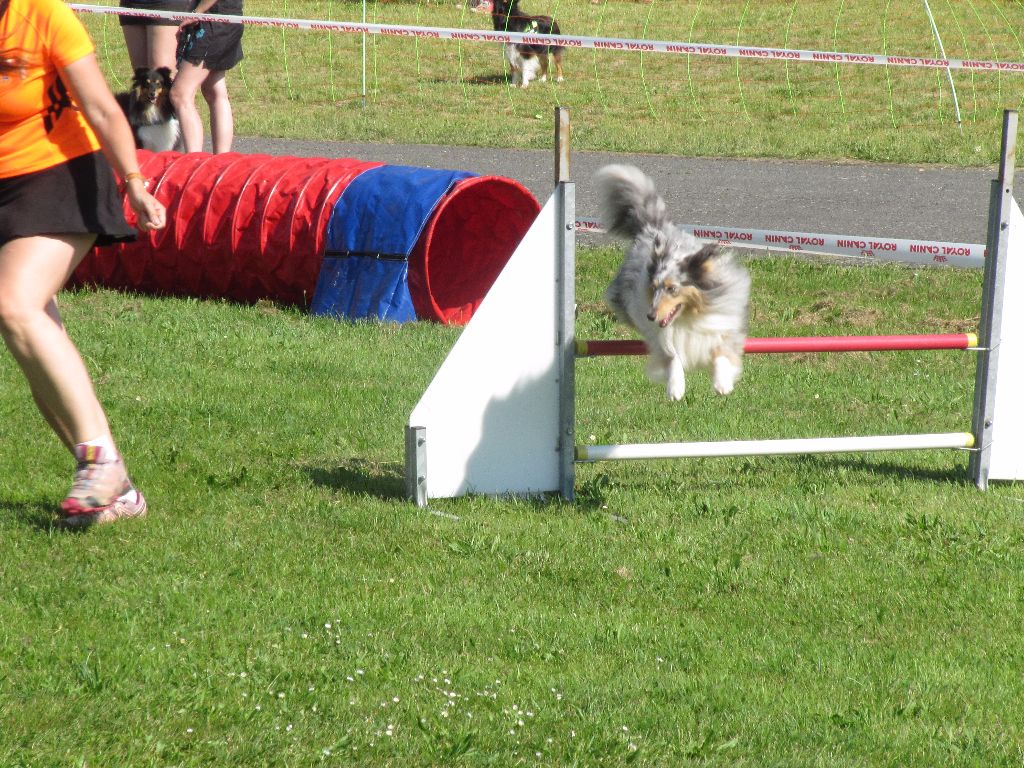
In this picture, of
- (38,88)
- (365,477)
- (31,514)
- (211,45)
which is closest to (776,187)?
(211,45)

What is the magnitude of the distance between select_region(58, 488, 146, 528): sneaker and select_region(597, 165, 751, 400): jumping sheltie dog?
200 cm

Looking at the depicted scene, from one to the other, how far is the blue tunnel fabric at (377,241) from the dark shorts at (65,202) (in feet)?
11.2

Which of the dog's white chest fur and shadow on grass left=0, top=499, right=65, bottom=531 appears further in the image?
the dog's white chest fur

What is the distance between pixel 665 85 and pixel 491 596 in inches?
602

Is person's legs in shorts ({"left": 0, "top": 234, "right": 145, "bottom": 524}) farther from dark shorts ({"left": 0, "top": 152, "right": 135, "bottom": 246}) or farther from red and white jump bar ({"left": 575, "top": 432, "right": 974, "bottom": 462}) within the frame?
red and white jump bar ({"left": 575, "top": 432, "right": 974, "bottom": 462})

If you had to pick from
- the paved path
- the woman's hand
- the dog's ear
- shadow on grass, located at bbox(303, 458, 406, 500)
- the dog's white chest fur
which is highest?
the woman's hand

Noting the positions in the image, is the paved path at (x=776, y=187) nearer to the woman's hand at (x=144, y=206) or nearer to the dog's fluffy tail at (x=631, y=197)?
the dog's fluffy tail at (x=631, y=197)

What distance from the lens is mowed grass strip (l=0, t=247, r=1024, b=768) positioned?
3033 millimetres

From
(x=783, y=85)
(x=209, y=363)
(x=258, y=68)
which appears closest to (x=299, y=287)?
(x=209, y=363)

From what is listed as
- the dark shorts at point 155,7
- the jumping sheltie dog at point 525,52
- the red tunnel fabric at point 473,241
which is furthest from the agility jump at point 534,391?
the jumping sheltie dog at point 525,52

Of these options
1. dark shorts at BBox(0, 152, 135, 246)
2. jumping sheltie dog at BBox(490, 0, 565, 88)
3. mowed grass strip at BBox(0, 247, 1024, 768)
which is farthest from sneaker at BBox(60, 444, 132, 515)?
jumping sheltie dog at BBox(490, 0, 565, 88)

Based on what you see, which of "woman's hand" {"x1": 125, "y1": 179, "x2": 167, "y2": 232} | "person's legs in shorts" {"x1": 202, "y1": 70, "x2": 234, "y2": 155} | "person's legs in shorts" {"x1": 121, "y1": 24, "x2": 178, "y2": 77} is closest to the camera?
"woman's hand" {"x1": 125, "y1": 179, "x2": 167, "y2": 232}

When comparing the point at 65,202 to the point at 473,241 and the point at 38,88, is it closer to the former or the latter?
the point at 38,88

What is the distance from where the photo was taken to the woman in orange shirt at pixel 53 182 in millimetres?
3791
